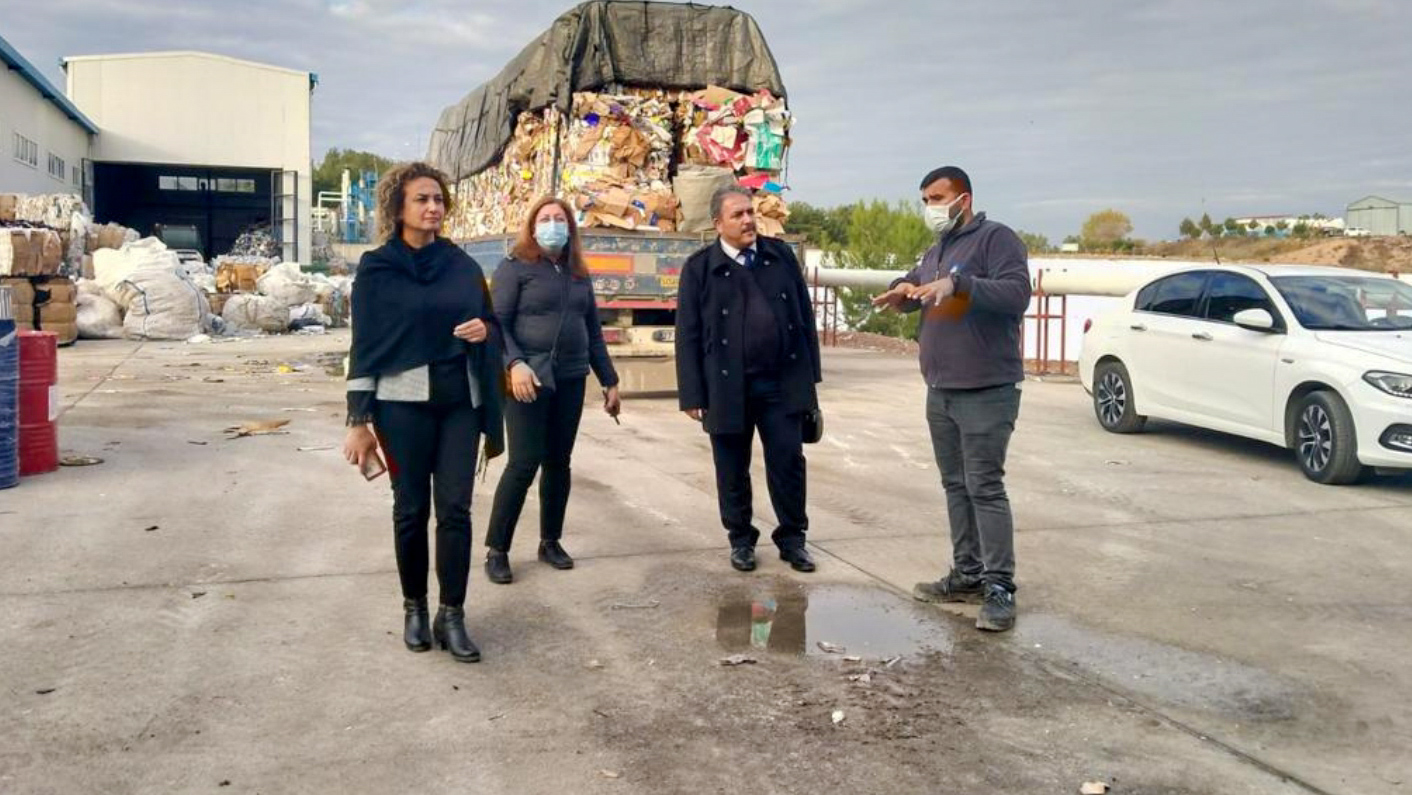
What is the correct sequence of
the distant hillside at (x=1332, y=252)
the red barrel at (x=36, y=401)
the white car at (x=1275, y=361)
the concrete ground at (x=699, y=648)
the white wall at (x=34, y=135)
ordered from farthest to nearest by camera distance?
the distant hillside at (x=1332, y=252)
the white wall at (x=34, y=135)
the white car at (x=1275, y=361)
the red barrel at (x=36, y=401)
the concrete ground at (x=699, y=648)

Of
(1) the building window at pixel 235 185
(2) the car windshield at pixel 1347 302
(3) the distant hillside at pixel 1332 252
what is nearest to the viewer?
(2) the car windshield at pixel 1347 302

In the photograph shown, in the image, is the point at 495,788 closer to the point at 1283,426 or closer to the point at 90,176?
the point at 1283,426

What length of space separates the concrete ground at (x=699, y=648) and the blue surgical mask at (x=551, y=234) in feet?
5.37

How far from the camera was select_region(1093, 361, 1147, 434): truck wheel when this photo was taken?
11555mm

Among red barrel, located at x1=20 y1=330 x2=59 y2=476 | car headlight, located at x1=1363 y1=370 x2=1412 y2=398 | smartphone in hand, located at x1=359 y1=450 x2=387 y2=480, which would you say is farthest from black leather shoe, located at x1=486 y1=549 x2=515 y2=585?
car headlight, located at x1=1363 y1=370 x2=1412 y2=398

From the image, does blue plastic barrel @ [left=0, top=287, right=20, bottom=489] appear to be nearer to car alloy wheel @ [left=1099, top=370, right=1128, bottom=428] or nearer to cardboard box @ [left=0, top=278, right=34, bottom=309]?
car alloy wheel @ [left=1099, top=370, right=1128, bottom=428]

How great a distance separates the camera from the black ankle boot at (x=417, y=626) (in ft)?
16.5

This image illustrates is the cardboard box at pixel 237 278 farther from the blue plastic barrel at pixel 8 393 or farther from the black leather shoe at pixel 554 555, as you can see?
the black leather shoe at pixel 554 555

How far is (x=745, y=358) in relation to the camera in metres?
6.20

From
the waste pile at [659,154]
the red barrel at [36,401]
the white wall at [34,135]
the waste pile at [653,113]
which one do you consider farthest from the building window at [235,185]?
the red barrel at [36,401]

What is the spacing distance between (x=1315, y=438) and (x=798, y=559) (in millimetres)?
4917

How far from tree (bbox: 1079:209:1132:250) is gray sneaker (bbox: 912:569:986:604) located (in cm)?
6789

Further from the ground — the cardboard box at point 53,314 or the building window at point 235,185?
the building window at point 235,185

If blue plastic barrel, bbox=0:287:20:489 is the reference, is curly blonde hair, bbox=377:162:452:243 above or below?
above
